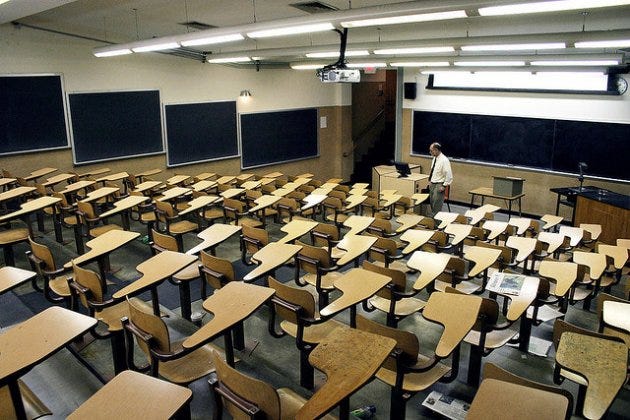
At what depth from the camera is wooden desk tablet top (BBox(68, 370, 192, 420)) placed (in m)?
2.02

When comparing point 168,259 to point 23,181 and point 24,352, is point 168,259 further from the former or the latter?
point 23,181

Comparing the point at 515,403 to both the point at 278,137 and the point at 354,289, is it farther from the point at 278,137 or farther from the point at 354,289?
the point at 278,137

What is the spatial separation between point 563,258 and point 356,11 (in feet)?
14.7

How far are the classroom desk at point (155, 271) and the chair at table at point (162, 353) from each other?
0.89 ft

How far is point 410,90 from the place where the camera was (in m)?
12.0

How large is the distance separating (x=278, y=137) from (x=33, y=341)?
10287 mm

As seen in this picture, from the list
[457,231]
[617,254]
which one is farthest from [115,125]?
[617,254]

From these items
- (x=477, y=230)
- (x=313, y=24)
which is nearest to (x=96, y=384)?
(x=313, y=24)

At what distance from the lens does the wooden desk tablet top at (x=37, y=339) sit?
236 cm

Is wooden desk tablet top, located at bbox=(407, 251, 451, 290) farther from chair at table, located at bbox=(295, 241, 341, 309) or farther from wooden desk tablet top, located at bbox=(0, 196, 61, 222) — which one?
wooden desk tablet top, located at bbox=(0, 196, 61, 222)

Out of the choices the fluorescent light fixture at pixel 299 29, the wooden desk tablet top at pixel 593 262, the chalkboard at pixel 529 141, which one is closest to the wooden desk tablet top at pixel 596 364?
the wooden desk tablet top at pixel 593 262

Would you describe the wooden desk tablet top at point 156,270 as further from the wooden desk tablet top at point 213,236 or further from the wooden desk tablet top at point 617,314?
the wooden desk tablet top at point 617,314

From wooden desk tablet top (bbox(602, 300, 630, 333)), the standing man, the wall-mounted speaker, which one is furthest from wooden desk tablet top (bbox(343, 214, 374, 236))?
the wall-mounted speaker

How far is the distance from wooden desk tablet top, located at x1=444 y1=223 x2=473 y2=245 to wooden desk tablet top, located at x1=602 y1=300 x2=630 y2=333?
200 cm
